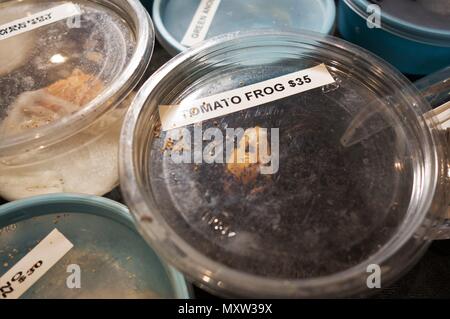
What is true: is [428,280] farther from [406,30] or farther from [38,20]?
[38,20]

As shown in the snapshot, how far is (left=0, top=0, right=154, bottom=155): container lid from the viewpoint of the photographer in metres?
0.80

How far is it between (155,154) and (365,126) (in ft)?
1.36

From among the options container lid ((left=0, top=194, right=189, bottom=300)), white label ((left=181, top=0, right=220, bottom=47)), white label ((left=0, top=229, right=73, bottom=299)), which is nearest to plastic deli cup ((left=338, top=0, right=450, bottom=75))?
white label ((left=181, top=0, right=220, bottom=47))

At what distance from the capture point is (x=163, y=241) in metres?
0.65

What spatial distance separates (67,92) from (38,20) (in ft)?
0.90

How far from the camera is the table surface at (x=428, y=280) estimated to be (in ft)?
2.64

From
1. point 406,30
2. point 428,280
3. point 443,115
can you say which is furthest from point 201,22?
point 428,280

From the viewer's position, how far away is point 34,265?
763mm

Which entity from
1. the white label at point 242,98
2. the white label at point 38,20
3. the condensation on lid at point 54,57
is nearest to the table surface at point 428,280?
the white label at point 242,98

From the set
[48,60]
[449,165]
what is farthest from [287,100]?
[48,60]

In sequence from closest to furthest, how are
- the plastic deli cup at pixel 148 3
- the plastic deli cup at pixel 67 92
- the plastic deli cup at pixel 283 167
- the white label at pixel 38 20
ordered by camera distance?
the plastic deli cup at pixel 283 167 → the plastic deli cup at pixel 67 92 → the white label at pixel 38 20 → the plastic deli cup at pixel 148 3

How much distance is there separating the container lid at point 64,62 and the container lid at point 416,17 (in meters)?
0.50

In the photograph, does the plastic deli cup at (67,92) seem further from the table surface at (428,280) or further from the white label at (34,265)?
the table surface at (428,280)

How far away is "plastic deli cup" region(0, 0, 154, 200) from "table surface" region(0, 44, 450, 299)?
0.36 m
